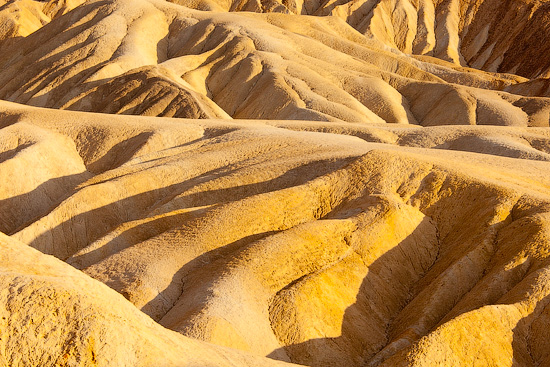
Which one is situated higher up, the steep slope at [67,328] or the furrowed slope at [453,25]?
the steep slope at [67,328]

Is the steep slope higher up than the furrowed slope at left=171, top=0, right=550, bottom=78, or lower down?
higher up

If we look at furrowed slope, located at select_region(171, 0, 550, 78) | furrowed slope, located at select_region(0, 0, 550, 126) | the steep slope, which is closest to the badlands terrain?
the steep slope

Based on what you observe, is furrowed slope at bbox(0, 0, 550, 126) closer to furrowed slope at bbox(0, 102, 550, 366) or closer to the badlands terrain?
the badlands terrain

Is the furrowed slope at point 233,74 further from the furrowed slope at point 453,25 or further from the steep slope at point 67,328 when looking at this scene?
the steep slope at point 67,328

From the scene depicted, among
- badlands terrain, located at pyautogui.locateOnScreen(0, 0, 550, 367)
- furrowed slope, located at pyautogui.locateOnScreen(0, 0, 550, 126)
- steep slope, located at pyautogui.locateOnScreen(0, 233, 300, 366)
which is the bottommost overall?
furrowed slope, located at pyautogui.locateOnScreen(0, 0, 550, 126)

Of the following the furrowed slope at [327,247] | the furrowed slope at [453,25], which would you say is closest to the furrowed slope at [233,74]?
the furrowed slope at [327,247]

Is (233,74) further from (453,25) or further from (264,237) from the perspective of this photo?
(453,25)
